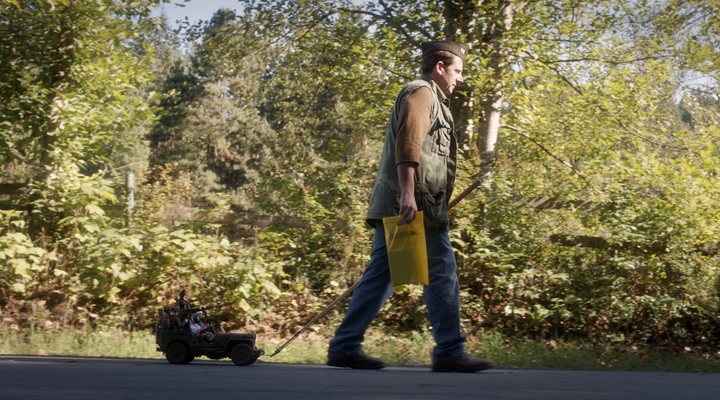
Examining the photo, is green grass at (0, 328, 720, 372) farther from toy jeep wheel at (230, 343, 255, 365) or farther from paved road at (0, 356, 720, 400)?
paved road at (0, 356, 720, 400)

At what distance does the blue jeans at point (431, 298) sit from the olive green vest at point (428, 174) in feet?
0.37

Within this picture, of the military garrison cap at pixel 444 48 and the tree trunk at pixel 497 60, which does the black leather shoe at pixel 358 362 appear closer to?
the military garrison cap at pixel 444 48

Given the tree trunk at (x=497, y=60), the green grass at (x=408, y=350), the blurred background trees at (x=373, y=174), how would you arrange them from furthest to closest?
the tree trunk at (x=497, y=60) → the blurred background trees at (x=373, y=174) → the green grass at (x=408, y=350)

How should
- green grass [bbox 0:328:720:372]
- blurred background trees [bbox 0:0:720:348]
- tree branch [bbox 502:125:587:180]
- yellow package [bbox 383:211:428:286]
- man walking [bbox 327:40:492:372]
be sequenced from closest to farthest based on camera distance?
yellow package [bbox 383:211:428:286], man walking [bbox 327:40:492:372], green grass [bbox 0:328:720:372], blurred background trees [bbox 0:0:720:348], tree branch [bbox 502:125:587:180]

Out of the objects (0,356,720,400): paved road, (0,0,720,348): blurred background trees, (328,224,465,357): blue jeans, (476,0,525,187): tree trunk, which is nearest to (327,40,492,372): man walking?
(328,224,465,357): blue jeans

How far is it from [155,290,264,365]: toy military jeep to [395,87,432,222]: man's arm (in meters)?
1.26

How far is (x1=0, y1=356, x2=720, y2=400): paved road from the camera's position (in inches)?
125

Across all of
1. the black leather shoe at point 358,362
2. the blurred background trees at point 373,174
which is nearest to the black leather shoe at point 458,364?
the black leather shoe at point 358,362

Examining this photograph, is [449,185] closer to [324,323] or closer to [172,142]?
[324,323]

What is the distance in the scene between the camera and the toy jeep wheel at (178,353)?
16.8 feet

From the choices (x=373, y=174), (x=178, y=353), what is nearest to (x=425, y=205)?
(x=178, y=353)

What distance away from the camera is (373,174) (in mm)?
10180

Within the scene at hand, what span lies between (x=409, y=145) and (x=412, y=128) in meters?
0.10

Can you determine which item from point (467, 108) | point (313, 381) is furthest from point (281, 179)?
point (313, 381)
